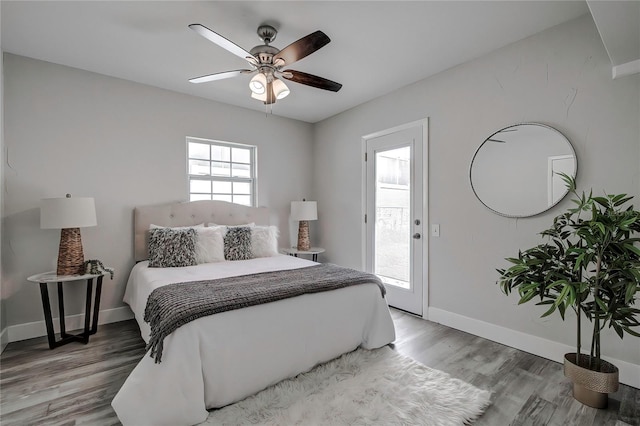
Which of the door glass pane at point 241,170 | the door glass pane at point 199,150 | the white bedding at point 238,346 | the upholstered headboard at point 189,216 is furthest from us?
the door glass pane at point 241,170

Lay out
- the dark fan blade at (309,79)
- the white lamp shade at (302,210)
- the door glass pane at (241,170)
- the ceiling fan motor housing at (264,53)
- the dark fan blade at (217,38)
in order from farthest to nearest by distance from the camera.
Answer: the white lamp shade at (302,210), the door glass pane at (241,170), the dark fan blade at (309,79), the ceiling fan motor housing at (264,53), the dark fan blade at (217,38)

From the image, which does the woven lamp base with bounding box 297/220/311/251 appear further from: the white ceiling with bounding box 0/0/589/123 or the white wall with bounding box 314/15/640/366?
the white ceiling with bounding box 0/0/589/123

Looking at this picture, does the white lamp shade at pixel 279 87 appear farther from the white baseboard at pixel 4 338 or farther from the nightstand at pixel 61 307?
the white baseboard at pixel 4 338

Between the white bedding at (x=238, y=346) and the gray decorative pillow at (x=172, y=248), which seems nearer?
the white bedding at (x=238, y=346)

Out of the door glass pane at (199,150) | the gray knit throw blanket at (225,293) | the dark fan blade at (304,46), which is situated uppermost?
the dark fan blade at (304,46)

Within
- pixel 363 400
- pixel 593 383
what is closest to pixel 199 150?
pixel 363 400

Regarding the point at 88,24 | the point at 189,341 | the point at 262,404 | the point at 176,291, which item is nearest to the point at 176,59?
the point at 88,24

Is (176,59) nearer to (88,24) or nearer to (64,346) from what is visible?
(88,24)

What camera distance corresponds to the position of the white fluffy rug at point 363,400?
5.45 ft

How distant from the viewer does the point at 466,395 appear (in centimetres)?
184

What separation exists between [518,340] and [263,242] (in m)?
2.70

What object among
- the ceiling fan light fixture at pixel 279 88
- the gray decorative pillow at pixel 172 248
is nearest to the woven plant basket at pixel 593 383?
the ceiling fan light fixture at pixel 279 88

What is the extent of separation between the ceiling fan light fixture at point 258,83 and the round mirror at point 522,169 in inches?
79.7

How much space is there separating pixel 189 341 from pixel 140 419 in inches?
16.7
